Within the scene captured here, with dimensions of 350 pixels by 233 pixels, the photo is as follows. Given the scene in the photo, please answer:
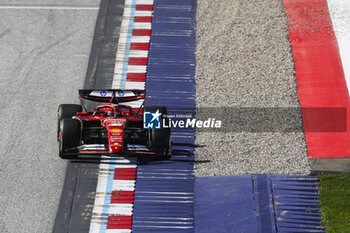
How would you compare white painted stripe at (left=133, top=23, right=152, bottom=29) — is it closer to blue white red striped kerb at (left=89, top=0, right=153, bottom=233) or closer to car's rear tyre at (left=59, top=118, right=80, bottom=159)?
blue white red striped kerb at (left=89, top=0, right=153, bottom=233)

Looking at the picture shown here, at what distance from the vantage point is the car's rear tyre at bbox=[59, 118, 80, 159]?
12539 millimetres

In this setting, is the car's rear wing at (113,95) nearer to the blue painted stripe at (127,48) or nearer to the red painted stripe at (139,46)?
the blue painted stripe at (127,48)

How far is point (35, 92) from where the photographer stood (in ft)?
51.8

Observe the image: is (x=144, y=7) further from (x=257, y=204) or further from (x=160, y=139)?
(x=257, y=204)

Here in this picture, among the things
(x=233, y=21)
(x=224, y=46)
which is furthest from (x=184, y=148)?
(x=233, y=21)

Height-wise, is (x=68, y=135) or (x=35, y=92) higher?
(x=35, y=92)

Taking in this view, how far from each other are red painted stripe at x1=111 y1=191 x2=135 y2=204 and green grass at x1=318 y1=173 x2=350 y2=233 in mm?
Result: 4940

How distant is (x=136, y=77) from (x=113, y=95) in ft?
9.18

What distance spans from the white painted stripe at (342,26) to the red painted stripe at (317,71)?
16cm

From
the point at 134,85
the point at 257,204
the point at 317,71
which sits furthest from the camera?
the point at 317,71

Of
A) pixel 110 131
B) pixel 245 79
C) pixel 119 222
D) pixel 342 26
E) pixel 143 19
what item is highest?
pixel 143 19

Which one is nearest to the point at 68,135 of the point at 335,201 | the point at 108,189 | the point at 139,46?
the point at 108,189

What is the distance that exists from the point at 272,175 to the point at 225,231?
6.94ft

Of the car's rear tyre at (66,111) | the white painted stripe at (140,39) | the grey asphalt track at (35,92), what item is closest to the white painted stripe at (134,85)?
the grey asphalt track at (35,92)
